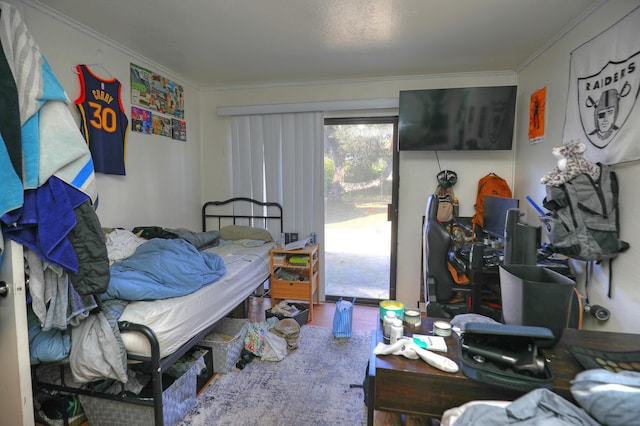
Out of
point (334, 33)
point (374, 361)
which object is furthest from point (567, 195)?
point (334, 33)

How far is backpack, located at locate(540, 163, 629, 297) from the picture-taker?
1.68 m

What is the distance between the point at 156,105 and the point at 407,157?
2.54 meters

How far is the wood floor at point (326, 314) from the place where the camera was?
2955 mm

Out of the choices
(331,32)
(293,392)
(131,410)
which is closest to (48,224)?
(131,410)

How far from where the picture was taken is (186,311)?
172cm

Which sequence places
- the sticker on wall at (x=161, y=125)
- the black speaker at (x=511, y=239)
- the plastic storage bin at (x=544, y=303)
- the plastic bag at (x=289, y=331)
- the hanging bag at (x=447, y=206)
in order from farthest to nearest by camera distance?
the hanging bag at (x=447, y=206)
the sticker on wall at (x=161, y=125)
the plastic bag at (x=289, y=331)
the black speaker at (x=511, y=239)
the plastic storage bin at (x=544, y=303)

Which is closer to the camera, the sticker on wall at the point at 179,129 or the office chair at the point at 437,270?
the office chair at the point at 437,270

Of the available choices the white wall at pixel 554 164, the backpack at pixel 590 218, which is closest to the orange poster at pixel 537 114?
the white wall at pixel 554 164

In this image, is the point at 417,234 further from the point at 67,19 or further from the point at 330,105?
the point at 67,19

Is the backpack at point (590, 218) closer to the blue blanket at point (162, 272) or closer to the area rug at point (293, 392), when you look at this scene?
the area rug at point (293, 392)

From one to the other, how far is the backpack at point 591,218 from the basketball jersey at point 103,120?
123 inches

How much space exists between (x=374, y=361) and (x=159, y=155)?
9.43 ft

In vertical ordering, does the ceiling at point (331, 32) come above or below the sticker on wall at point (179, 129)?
above

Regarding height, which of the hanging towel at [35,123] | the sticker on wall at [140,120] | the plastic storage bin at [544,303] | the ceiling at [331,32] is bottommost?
the plastic storage bin at [544,303]
